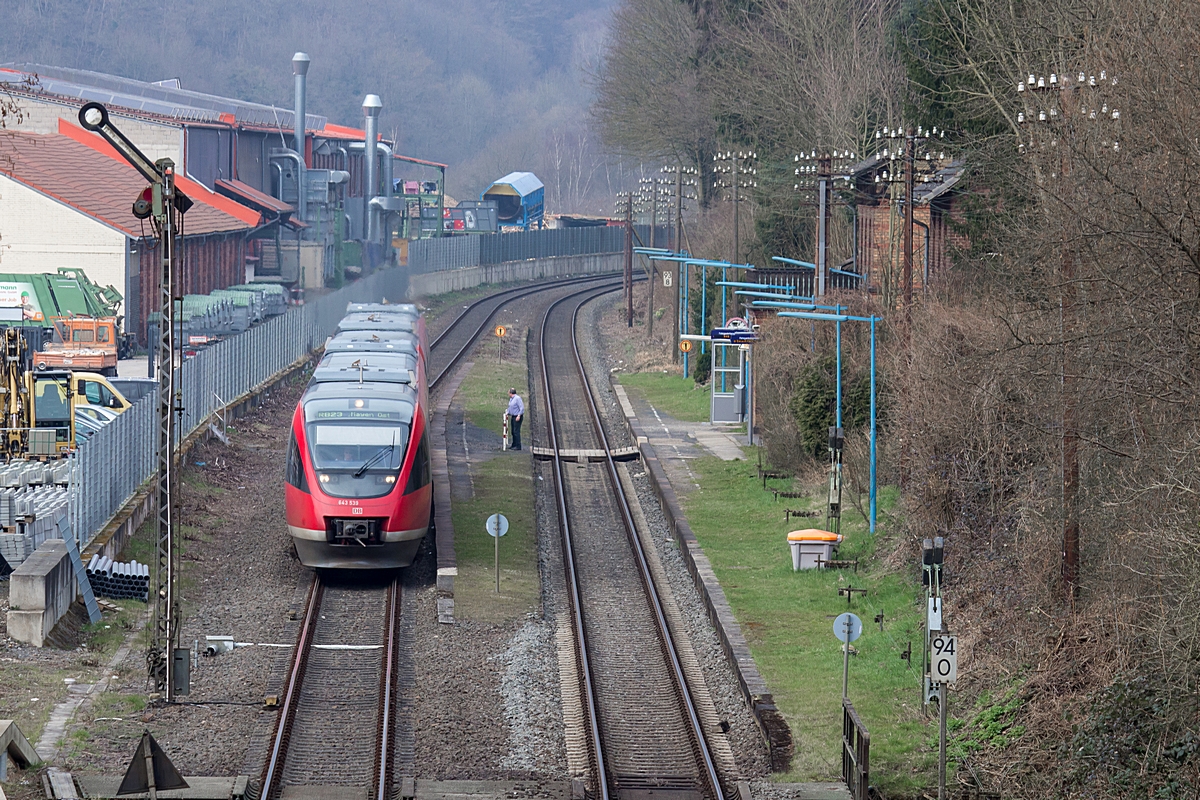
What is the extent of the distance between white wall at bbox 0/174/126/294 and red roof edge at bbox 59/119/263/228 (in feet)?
35.3

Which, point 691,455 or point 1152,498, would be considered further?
point 691,455

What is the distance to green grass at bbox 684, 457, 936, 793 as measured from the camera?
48.8 ft

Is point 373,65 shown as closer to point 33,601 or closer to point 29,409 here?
point 29,409

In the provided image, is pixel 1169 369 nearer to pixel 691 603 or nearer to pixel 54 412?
pixel 691 603

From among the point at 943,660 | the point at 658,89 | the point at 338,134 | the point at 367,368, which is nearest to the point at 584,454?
the point at 367,368

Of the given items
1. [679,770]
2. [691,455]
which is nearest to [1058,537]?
[679,770]

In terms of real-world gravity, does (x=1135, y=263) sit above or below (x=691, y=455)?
above

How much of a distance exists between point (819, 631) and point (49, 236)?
32778 millimetres

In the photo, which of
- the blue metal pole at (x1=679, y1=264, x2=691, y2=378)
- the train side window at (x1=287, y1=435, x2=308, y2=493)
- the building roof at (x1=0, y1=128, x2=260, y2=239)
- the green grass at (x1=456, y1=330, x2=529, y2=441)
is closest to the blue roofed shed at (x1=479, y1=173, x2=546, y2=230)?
the building roof at (x1=0, y1=128, x2=260, y2=239)

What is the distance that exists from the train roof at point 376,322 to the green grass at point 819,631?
7.52m

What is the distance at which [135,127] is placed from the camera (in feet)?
188

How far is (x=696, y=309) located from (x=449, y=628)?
106 feet

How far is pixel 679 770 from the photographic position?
47.6ft

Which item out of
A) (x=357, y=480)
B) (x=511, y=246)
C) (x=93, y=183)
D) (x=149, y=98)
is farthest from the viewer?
(x=511, y=246)
